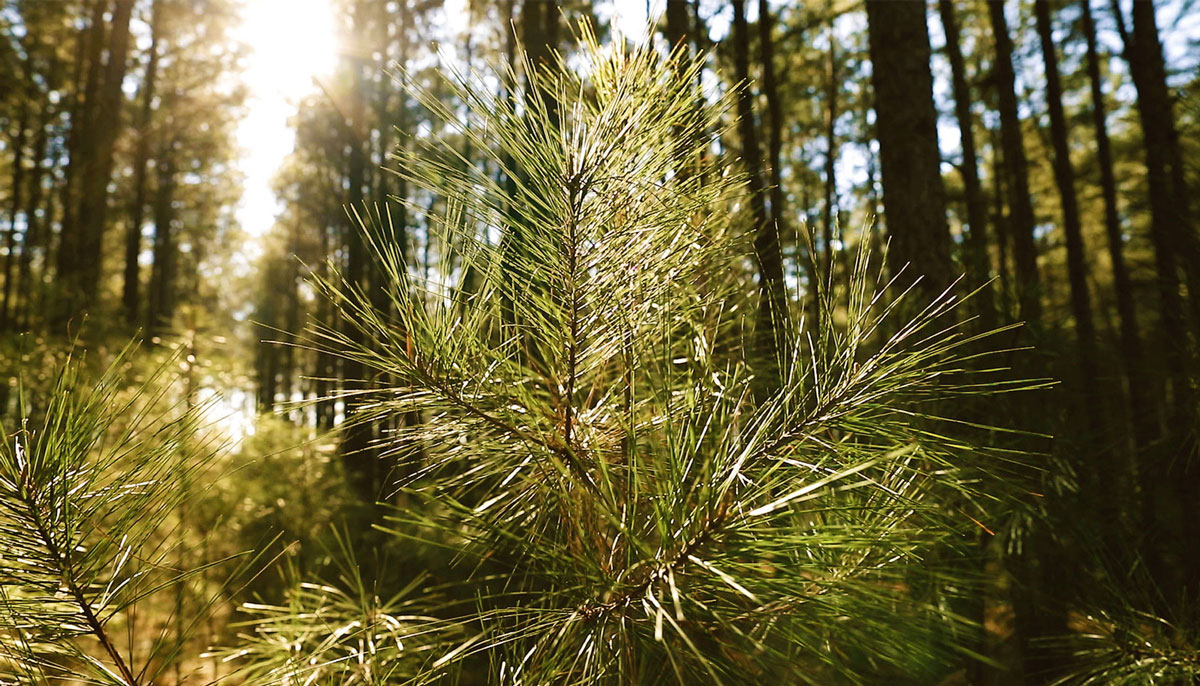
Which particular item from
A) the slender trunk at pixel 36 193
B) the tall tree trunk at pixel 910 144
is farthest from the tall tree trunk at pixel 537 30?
the slender trunk at pixel 36 193

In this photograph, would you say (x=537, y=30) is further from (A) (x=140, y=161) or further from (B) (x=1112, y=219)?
(A) (x=140, y=161)

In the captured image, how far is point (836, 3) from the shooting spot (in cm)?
1180

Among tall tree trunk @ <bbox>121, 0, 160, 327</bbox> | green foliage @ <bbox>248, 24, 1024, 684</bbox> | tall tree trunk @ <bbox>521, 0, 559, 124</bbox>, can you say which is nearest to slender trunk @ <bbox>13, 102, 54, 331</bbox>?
tall tree trunk @ <bbox>121, 0, 160, 327</bbox>

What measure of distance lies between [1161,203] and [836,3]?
972 centimetres

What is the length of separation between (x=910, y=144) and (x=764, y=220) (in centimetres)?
146

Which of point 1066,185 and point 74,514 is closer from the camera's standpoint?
point 74,514

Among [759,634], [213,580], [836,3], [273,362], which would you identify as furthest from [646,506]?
[273,362]

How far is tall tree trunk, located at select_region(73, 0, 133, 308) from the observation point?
789cm

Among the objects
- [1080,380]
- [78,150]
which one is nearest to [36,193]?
[78,150]

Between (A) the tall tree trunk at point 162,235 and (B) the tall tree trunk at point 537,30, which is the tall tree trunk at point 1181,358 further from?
(A) the tall tree trunk at point 162,235

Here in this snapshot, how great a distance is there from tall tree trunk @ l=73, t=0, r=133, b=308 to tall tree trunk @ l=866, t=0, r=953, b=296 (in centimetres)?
789

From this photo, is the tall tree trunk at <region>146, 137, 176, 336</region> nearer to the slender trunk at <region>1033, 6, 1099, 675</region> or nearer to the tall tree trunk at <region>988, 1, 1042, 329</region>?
the tall tree trunk at <region>988, 1, 1042, 329</region>

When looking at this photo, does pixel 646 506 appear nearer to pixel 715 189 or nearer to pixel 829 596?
pixel 829 596

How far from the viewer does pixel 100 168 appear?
27.5ft
